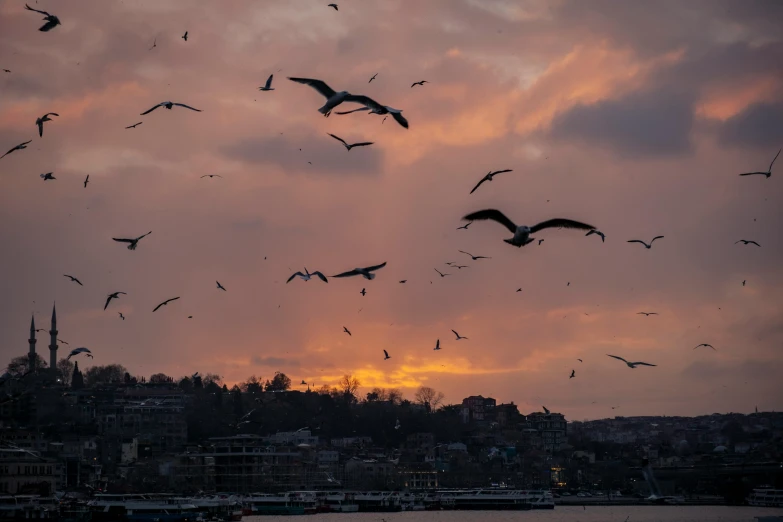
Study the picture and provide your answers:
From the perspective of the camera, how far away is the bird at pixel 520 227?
24000mm

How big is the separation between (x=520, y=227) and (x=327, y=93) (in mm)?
4726

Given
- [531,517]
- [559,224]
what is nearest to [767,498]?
[531,517]

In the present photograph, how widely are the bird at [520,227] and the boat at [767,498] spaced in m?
87.1

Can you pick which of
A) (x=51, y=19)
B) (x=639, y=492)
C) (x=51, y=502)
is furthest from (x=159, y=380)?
(x=51, y=19)

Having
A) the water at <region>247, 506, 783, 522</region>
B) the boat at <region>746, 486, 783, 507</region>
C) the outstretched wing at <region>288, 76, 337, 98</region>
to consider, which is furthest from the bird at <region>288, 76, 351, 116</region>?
the boat at <region>746, 486, 783, 507</region>

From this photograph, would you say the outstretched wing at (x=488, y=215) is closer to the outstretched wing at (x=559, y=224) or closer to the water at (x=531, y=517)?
the outstretched wing at (x=559, y=224)

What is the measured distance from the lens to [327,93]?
25.0m

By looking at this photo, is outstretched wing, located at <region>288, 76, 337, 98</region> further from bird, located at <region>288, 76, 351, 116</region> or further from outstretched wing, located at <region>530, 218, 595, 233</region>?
outstretched wing, located at <region>530, 218, 595, 233</region>

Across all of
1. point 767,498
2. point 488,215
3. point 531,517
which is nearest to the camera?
point 488,215

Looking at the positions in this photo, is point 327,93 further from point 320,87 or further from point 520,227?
point 520,227

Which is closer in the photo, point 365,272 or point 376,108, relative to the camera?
point 376,108

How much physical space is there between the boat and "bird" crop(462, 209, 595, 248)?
286ft

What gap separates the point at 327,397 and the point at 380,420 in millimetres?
8500

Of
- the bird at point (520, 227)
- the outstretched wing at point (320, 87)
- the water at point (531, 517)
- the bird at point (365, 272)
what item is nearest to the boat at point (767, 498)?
the water at point (531, 517)
